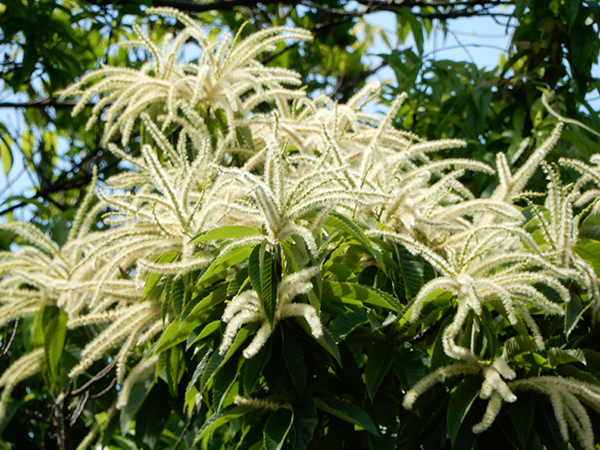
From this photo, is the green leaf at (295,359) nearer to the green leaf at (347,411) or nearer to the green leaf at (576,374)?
the green leaf at (347,411)

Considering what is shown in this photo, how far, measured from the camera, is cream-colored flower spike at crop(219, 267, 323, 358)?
165 cm

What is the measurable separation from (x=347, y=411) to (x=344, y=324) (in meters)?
0.23

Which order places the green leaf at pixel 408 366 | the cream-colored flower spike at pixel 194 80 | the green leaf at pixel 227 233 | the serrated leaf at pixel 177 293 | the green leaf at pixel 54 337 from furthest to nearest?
1. the cream-colored flower spike at pixel 194 80
2. the green leaf at pixel 54 337
3. the serrated leaf at pixel 177 293
4. the green leaf at pixel 408 366
5. the green leaf at pixel 227 233

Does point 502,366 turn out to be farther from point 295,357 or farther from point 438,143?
point 438,143

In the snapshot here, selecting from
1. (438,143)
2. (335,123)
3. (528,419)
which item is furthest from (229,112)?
(528,419)

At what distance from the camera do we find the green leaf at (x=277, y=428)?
1738 millimetres

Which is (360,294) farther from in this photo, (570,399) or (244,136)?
(244,136)

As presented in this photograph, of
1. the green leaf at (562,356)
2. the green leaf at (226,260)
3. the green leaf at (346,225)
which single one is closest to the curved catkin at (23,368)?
the green leaf at (226,260)

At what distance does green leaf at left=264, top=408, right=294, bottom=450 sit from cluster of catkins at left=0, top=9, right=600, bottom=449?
9.3 inches

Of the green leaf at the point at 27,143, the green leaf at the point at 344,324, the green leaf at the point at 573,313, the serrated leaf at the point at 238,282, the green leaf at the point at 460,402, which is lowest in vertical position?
the green leaf at the point at 460,402

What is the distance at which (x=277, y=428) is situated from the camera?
180cm

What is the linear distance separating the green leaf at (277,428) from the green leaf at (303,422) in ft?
0.06

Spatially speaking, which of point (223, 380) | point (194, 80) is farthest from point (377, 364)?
point (194, 80)

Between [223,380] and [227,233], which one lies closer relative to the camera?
[227,233]
